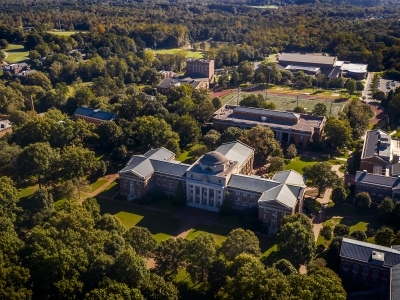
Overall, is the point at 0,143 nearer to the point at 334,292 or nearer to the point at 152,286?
the point at 152,286

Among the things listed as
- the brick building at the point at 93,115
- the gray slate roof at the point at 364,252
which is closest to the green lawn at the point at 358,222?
the gray slate roof at the point at 364,252

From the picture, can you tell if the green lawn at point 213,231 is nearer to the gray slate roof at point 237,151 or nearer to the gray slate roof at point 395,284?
the gray slate roof at point 237,151

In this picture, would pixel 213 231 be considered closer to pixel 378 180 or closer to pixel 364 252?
pixel 364 252

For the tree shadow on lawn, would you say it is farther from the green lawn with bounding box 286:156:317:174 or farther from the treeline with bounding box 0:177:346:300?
the green lawn with bounding box 286:156:317:174

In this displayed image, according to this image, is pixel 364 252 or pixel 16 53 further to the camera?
pixel 16 53

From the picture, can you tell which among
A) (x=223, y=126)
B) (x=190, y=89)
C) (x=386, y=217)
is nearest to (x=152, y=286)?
(x=386, y=217)

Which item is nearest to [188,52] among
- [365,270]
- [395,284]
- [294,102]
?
[294,102]

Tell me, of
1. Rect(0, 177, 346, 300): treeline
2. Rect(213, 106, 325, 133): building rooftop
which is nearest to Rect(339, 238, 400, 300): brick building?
Rect(0, 177, 346, 300): treeline
